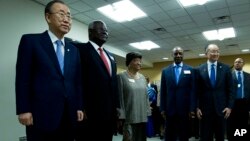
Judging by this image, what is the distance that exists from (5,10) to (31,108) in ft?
13.1

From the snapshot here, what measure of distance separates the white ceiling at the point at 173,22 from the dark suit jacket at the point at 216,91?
3151mm

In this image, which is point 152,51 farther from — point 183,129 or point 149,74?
point 183,129

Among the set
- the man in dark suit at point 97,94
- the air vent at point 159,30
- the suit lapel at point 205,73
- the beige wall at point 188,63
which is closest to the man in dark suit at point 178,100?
the suit lapel at point 205,73

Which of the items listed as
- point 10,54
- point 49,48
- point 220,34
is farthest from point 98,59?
point 220,34

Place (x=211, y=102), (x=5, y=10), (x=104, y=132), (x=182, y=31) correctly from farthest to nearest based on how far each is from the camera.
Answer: (x=182, y=31)
(x=5, y=10)
(x=211, y=102)
(x=104, y=132)

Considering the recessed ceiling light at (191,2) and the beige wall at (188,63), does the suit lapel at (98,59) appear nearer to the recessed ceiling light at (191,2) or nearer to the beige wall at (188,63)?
the recessed ceiling light at (191,2)

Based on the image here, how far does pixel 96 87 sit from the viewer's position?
6.93 ft

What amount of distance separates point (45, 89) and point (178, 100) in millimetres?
1972

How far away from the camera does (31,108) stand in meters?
1.61

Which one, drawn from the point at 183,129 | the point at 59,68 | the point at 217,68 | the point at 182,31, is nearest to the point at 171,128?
the point at 183,129

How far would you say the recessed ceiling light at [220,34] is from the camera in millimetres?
8398

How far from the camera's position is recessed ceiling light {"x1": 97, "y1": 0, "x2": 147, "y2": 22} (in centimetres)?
588

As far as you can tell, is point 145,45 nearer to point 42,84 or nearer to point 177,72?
point 177,72

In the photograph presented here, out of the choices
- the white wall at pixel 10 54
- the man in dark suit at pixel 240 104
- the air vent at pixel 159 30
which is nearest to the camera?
the white wall at pixel 10 54
